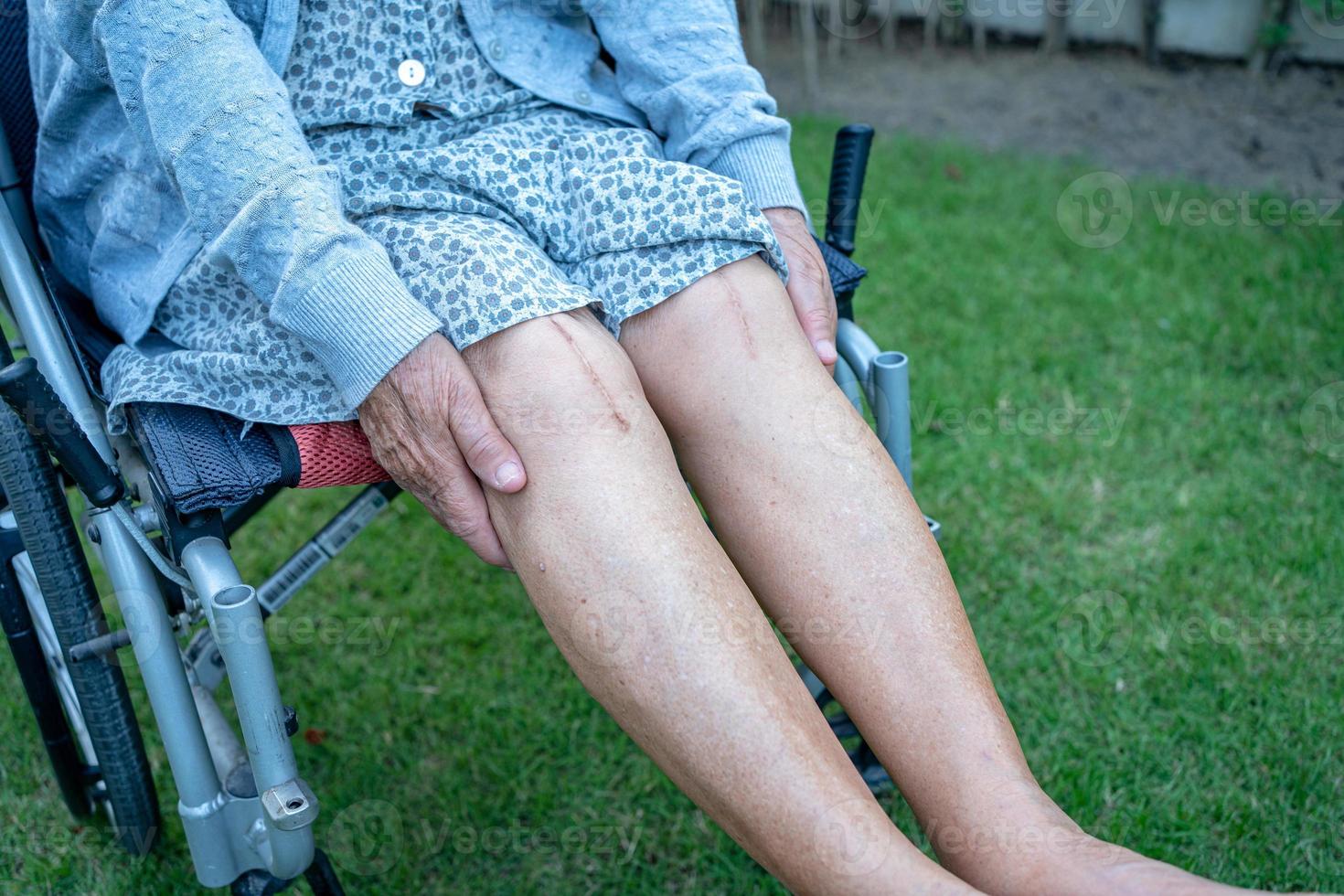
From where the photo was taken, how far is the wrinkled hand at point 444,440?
1.19 meters

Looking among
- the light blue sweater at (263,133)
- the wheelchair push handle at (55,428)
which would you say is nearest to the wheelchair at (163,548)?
the wheelchair push handle at (55,428)

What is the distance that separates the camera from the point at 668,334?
1.35 metres

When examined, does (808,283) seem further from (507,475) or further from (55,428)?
Result: (55,428)

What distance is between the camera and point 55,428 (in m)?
1.16

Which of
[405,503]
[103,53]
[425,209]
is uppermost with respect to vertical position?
[103,53]

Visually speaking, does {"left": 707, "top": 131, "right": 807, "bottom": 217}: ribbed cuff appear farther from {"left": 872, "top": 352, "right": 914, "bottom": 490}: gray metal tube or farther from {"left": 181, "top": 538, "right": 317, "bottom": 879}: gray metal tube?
{"left": 181, "top": 538, "right": 317, "bottom": 879}: gray metal tube

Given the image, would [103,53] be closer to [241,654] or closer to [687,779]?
[241,654]

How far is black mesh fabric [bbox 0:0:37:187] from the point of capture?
63.2 inches

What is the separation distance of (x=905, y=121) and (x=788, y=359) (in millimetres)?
3652

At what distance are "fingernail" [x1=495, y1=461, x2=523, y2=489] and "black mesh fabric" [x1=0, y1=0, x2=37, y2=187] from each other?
0.99 metres

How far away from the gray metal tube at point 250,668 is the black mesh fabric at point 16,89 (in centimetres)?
78

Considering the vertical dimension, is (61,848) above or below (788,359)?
below

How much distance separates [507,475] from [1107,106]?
4.12 metres

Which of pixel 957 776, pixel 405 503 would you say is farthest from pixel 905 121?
pixel 957 776
